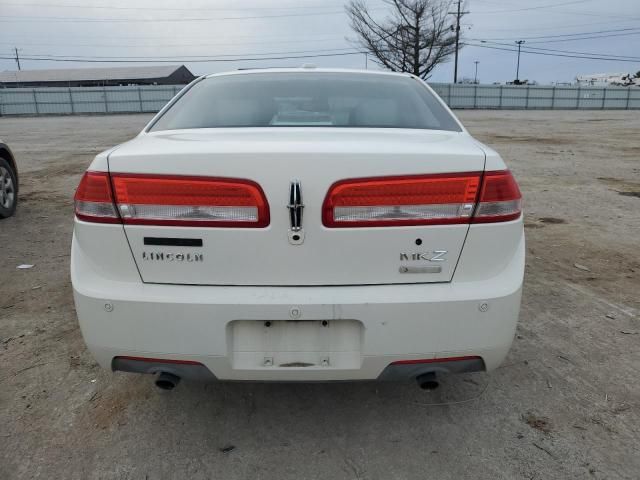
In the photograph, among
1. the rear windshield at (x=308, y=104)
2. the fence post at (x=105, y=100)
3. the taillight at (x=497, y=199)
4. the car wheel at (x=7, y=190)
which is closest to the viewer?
the taillight at (x=497, y=199)

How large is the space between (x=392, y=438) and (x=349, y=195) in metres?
1.14

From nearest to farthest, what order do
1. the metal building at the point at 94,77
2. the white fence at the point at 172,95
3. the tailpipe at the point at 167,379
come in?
the tailpipe at the point at 167,379
the white fence at the point at 172,95
the metal building at the point at 94,77

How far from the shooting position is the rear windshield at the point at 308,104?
254 centimetres

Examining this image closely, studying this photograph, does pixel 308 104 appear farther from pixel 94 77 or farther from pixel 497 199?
pixel 94 77

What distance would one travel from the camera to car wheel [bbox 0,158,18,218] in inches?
237

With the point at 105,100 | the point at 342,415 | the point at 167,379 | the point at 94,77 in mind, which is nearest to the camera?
the point at 167,379

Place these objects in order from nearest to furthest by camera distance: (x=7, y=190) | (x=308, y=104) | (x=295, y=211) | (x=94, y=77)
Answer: (x=295, y=211) < (x=308, y=104) < (x=7, y=190) < (x=94, y=77)

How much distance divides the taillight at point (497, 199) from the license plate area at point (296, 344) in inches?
24.6

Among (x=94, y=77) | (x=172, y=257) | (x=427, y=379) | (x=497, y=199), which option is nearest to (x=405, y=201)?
(x=497, y=199)

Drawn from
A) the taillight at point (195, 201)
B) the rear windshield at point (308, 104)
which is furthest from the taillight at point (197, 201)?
the rear windshield at point (308, 104)

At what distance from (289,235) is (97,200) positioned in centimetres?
74

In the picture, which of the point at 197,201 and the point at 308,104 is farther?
the point at 308,104

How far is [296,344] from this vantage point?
1917 millimetres

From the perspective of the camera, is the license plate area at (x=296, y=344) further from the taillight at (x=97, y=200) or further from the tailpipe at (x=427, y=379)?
the taillight at (x=97, y=200)
